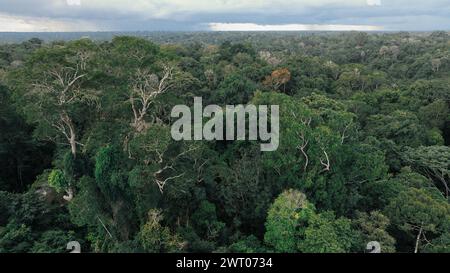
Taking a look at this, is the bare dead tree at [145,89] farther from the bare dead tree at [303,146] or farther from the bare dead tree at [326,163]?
the bare dead tree at [326,163]

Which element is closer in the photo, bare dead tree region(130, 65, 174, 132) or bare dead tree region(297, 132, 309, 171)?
bare dead tree region(297, 132, 309, 171)

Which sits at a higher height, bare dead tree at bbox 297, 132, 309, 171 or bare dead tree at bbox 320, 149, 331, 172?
bare dead tree at bbox 297, 132, 309, 171

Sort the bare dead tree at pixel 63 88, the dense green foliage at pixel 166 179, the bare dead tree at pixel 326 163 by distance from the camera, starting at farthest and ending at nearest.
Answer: the bare dead tree at pixel 63 88 < the bare dead tree at pixel 326 163 < the dense green foliage at pixel 166 179

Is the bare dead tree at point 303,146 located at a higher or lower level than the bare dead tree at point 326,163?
higher

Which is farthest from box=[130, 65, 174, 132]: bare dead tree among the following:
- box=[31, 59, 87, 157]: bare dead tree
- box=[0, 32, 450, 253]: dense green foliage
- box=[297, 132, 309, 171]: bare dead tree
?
box=[297, 132, 309, 171]: bare dead tree

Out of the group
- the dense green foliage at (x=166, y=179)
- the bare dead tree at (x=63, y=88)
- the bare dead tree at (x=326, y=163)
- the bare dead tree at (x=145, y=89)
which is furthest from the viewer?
the bare dead tree at (x=145, y=89)

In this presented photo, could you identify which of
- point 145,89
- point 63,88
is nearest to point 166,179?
point 145,89

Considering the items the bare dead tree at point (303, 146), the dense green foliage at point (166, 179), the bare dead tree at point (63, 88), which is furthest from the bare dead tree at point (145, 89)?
the bare dead tree at point (303, 146)

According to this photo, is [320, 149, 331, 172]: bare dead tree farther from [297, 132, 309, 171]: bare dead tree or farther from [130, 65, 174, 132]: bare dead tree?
[130, 65, 174, 132]: bare dead tree

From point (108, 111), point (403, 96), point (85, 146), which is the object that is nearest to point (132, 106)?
point (108, 111)
